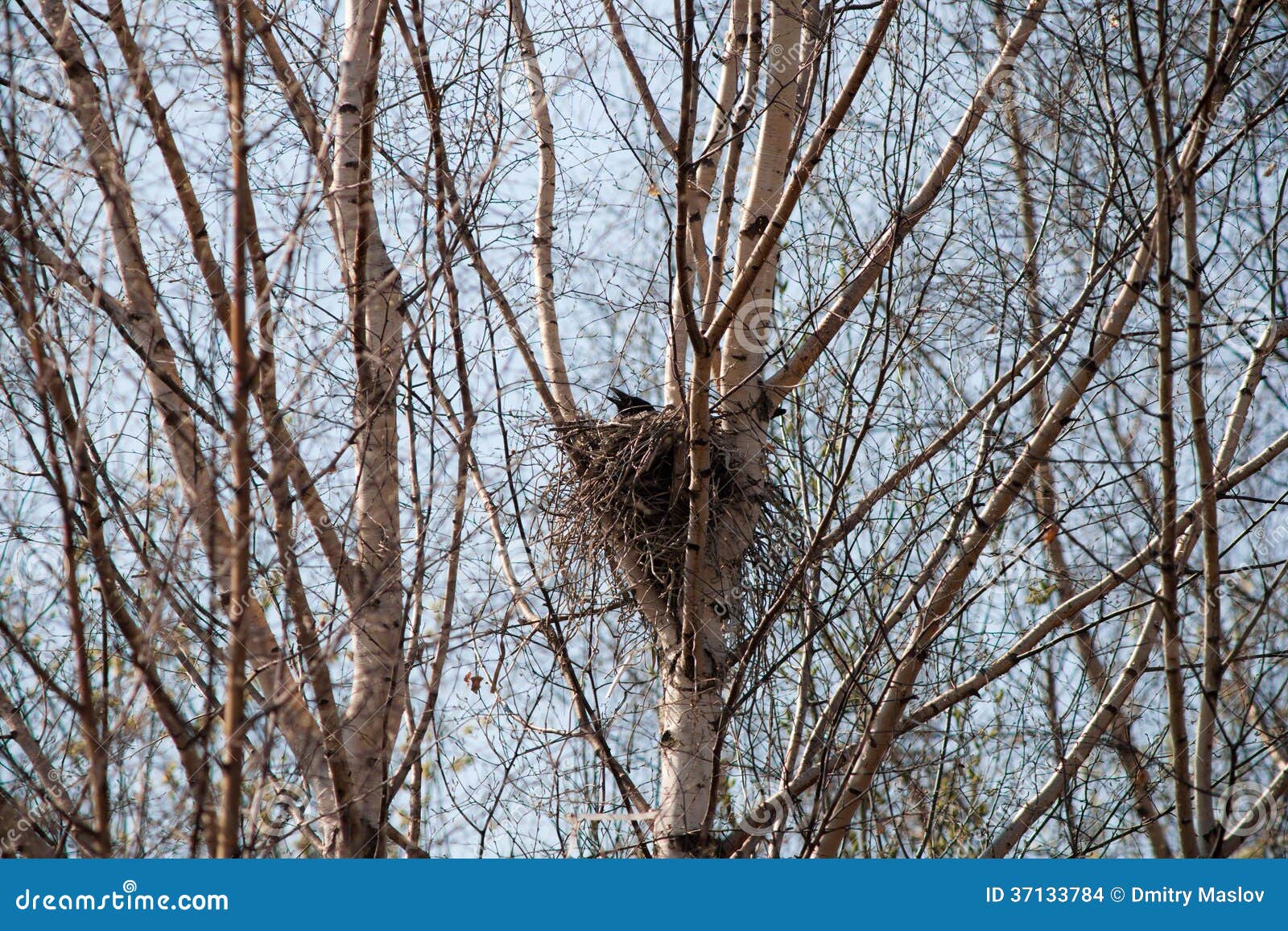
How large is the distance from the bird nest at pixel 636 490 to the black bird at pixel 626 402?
0.57 feet

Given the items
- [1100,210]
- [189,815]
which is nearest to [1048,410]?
[1100,210]

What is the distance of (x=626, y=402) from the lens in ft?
13.8

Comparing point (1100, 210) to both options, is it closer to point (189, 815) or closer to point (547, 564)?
point (547, 564)

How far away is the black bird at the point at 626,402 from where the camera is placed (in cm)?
413

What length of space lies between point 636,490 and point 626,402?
1.49ft

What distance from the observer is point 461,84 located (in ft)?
11.4

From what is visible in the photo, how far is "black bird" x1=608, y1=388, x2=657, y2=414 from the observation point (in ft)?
13.6

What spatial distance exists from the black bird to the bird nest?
17cm
